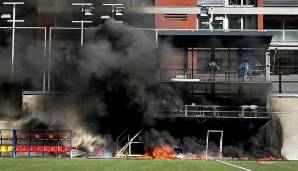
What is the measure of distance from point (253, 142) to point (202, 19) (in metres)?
18.0

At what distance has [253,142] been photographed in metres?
33.4

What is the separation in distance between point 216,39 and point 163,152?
26.5 feet

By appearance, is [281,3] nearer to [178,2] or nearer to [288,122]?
[178,2]

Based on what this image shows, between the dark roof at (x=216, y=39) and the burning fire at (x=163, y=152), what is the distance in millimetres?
6596

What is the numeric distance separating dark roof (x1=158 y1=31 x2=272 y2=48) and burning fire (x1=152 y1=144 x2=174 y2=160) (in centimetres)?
660

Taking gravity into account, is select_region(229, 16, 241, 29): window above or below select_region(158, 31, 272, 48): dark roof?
above

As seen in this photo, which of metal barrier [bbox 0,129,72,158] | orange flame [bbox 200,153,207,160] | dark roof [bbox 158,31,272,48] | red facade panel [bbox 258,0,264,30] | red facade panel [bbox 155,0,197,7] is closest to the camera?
metal barrier [bbox 0,129,72,158]

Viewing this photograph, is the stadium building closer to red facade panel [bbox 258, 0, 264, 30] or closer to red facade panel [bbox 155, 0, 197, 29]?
red facade panel [bbox 155, 0, 197, 29]

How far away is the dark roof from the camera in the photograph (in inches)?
1352

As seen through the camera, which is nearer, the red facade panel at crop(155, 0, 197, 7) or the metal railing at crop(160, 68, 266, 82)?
the metal railing at crop(160, 68, 266, 82)

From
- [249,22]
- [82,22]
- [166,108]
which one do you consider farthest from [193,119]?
[249,22]

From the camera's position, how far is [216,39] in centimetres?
3466

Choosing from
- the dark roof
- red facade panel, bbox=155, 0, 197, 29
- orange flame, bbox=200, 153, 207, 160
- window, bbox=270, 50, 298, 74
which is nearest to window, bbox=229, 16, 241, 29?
red facade panel, bbox=155, 0, 197, 29

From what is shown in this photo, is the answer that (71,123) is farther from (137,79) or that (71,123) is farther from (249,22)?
(249,22)
